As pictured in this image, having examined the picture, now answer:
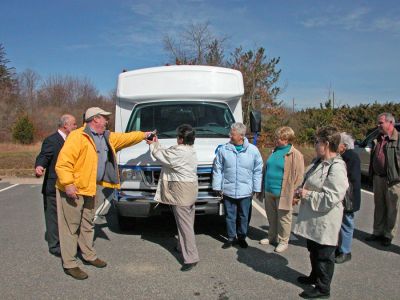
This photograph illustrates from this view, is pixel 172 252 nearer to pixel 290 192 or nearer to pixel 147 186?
pixel 147 186

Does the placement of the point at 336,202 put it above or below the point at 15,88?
below

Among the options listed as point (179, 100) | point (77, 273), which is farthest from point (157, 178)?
point (179, 100)

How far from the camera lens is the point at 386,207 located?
5.53 m

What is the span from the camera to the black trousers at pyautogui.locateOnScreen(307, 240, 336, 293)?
3689 millimetres

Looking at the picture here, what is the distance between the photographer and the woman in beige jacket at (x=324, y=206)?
3.58 meters

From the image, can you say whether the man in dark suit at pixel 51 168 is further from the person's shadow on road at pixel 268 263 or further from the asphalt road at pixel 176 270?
the person's shadow on road at pixel 268 263

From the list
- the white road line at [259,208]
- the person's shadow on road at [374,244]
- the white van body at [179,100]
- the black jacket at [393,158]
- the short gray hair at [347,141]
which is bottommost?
the white road line at [259,208]

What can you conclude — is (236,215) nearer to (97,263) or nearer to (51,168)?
(97,263)

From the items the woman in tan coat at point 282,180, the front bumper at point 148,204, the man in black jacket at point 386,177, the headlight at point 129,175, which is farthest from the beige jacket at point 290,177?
the headlight at point 129,175

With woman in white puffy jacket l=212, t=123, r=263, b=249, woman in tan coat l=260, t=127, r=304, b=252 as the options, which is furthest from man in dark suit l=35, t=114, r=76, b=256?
woman in tan coat l=260, t=127, r=304, b=252

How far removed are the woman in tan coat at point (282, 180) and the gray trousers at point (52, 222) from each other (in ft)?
9.48

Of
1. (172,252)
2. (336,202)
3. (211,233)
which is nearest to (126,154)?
(172,252)

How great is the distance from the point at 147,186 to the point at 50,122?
3603 cm

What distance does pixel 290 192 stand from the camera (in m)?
4.91
